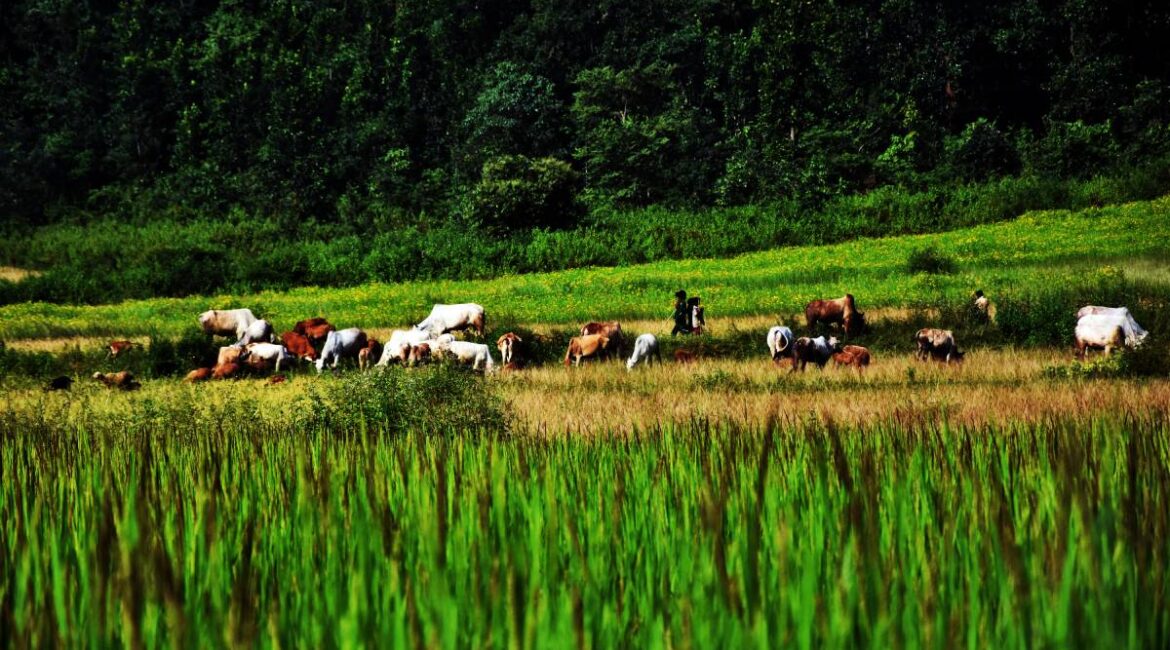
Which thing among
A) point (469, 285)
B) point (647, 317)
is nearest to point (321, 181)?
point (469, 285)

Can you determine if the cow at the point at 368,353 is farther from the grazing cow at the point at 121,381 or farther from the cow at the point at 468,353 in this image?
A: the grazing cow at the point at 121,381

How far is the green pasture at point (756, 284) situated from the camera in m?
23.5

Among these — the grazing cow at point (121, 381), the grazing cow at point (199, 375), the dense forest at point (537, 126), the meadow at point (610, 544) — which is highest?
the dense forest at point (537, 126)

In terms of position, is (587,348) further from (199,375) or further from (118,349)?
(118,349)

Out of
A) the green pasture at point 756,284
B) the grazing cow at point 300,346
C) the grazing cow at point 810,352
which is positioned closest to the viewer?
the grazing cow at point 810,352

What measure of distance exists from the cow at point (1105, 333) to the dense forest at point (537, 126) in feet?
80.3

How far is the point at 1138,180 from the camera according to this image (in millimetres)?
37875

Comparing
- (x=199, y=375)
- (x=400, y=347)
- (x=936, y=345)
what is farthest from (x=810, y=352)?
(x=199, y=375)

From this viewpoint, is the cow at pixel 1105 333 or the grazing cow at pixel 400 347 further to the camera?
the grazing cow at pixel 400 347

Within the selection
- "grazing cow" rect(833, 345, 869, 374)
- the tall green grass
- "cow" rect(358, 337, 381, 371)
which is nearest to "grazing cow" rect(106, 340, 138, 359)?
"cow" rect(358, 337, 381, 371)

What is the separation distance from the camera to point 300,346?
18.4 metres

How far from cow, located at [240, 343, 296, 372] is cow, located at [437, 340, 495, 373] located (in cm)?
262

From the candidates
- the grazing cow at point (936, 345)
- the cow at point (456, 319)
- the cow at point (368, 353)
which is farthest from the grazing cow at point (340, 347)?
the grazing cow at point (936, 345)

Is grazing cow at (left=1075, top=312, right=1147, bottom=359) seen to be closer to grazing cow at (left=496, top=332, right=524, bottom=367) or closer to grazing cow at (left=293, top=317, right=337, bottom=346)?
grazing cow at (left=496, top=332, right=524, bottom=367)
